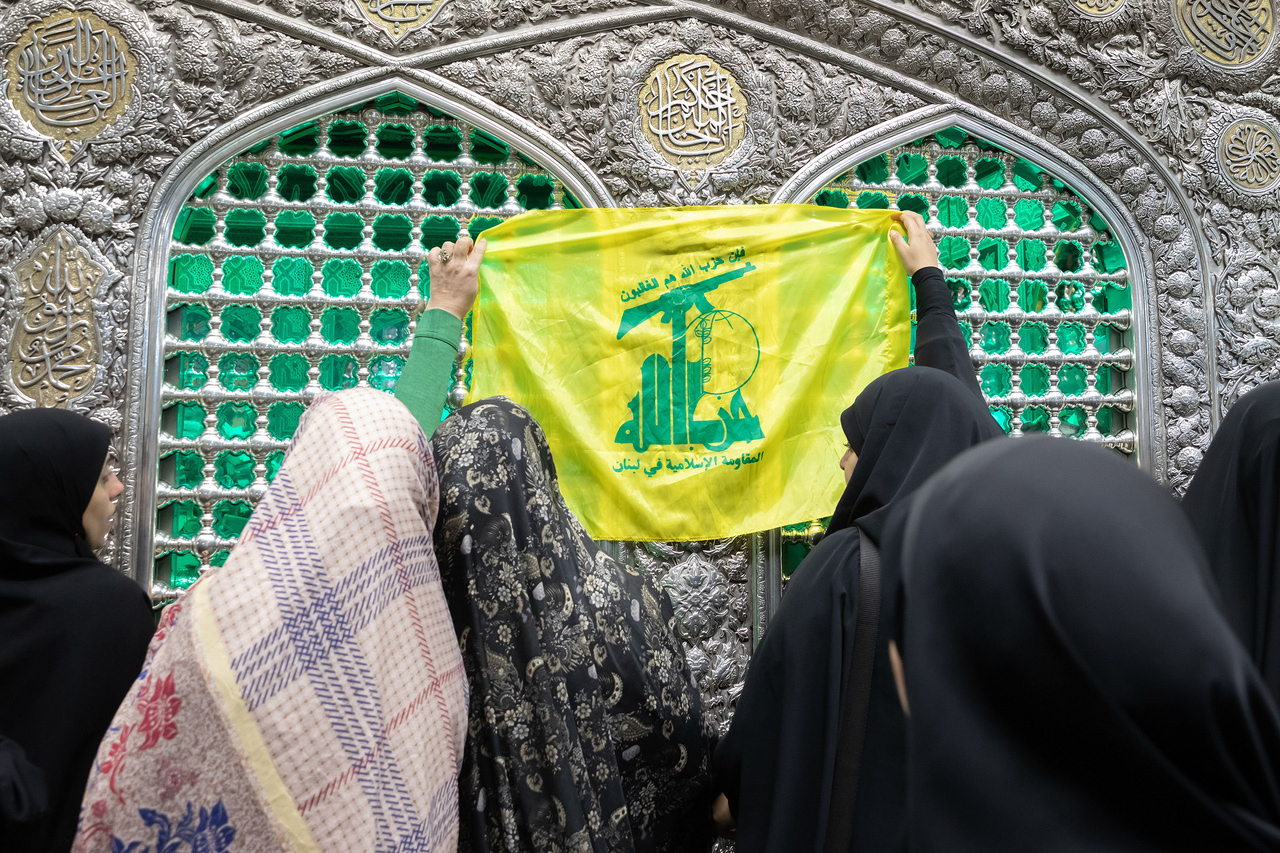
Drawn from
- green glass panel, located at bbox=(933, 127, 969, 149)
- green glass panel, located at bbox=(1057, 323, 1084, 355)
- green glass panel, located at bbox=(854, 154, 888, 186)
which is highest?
green glass panel, located at bbox=(933, 127, 969, 149)

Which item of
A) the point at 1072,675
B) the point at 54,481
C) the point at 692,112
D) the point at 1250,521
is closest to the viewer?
the point at 1072,675

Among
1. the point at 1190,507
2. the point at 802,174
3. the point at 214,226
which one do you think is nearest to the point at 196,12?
the point at 214,226

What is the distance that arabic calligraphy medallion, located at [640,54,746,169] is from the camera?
84.6 inches

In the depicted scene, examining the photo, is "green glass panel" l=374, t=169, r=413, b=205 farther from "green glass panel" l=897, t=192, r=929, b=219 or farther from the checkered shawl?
the checkered shawl

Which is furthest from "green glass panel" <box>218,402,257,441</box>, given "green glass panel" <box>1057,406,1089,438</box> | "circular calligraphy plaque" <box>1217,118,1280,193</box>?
"circular calligraphy plaque" <box>1217,118,1280,193</box>

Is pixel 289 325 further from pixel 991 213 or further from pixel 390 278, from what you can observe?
pixel 991 213

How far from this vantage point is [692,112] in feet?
7.09

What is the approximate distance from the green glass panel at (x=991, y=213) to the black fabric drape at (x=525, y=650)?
1777 mm

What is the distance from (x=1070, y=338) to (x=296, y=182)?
6.79 feet

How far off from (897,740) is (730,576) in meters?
1.14

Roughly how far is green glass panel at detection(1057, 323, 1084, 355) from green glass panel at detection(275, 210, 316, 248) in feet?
6.47

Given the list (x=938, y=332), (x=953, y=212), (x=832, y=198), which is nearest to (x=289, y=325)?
(x=832, y=198)

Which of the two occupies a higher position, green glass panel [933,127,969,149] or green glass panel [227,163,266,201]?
green glass panel [933,127,969,149]

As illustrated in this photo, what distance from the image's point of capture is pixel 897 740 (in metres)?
0.92
